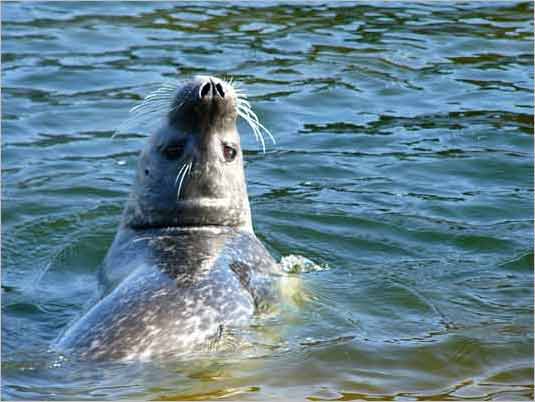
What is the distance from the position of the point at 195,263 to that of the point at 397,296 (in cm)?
149

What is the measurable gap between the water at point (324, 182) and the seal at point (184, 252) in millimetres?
226

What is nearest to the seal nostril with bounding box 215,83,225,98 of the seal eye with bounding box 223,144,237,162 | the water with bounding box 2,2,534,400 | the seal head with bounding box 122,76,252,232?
the seal head with bounding box 122,76,252,232

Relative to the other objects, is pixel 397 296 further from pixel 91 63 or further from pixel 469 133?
pixel 91 63

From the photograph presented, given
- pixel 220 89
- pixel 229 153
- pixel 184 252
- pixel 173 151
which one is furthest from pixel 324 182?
pixel 184 252

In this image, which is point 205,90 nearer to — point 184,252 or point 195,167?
point 195,167

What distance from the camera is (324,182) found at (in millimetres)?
11430

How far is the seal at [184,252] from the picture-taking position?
7133 mm

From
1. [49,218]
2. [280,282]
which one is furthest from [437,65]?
[280,282]

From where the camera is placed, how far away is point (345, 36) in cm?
1569

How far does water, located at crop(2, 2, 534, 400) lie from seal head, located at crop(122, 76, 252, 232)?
71cm

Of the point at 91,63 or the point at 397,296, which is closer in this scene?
the point at 397,296

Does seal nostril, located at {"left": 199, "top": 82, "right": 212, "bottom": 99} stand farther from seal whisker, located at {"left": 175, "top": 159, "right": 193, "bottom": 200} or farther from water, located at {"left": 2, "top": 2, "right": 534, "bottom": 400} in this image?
water, located at {"left": 2, "top": 2, "right": 534, "bottom": 400}

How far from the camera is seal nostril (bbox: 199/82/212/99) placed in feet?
27.2

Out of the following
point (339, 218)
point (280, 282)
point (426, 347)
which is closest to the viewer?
point (426, 347)
